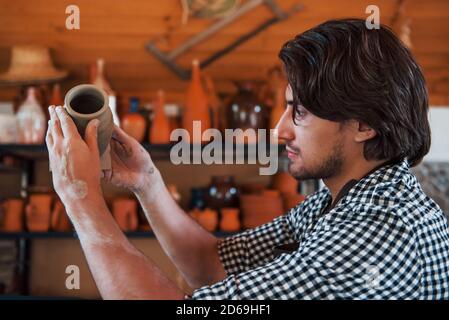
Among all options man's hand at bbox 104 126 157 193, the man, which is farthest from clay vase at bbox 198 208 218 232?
man's hand at bbox 104 126 157 193

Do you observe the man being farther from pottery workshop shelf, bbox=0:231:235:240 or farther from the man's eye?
pottery workshop shelf, bbox=0:231:235:240

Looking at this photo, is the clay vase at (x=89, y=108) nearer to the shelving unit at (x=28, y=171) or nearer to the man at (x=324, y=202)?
the man at (x=324, y=202)

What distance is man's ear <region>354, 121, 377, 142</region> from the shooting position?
1020mm

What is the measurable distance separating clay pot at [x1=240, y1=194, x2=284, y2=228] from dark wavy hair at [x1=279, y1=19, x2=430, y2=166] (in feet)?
5.38

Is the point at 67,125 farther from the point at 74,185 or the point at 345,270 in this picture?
the point at 345,270

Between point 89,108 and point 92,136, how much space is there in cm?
11

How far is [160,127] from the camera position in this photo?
2668 mm

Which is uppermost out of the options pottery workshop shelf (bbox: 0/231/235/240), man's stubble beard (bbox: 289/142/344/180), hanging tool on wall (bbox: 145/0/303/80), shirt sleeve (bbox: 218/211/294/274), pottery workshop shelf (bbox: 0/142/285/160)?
hanging tool on wall (bbox: 145/0/303/80)

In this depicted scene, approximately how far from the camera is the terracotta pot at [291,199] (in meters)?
2.71

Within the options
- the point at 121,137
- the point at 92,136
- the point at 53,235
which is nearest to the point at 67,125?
the point at 92,136

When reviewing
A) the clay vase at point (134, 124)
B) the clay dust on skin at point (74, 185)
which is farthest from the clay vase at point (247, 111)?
the clay dust on skin at point (74, 185)

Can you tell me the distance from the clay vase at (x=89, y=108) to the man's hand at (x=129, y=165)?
0.49 feet
